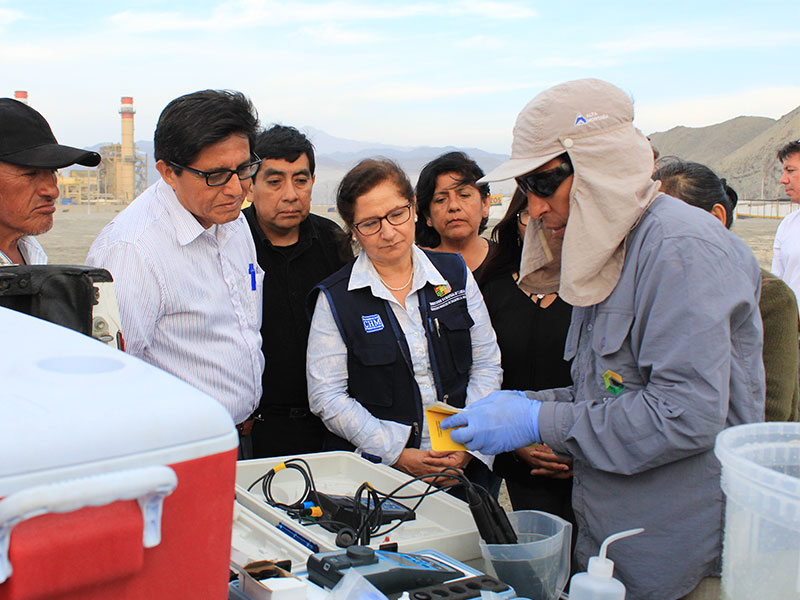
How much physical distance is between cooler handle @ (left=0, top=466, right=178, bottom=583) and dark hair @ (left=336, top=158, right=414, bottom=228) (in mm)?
1894

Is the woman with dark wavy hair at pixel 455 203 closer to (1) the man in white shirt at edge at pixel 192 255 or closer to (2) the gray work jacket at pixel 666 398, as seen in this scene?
(1) the man in white shirt at edge at pixel 192 255

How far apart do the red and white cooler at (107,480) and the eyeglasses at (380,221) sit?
169cm

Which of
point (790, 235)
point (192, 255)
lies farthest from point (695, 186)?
point (790, 235)

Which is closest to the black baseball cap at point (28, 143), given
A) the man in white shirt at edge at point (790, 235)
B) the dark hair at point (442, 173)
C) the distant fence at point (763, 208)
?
the dark hair at point (442, 173)

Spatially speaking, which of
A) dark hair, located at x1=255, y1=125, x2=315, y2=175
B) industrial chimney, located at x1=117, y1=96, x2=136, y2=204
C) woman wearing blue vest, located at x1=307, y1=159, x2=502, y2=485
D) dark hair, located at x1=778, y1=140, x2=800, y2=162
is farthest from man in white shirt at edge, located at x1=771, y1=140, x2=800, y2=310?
industrial chimney, located at x1=117, y1=96, x2=136, y2=204

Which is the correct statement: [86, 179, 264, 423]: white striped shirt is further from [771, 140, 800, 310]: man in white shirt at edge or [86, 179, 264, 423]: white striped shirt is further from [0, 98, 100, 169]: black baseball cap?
[771, 140, 800, 310]: man in white shirt at edge

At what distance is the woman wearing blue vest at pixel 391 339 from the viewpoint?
241 cm

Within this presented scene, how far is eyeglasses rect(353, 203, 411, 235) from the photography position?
99.7 inches

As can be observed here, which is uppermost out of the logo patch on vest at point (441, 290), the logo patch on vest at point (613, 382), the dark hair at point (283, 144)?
the dark hair at point (283, 144)

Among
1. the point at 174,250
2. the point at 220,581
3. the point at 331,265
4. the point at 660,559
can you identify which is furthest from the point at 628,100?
the point at 331,265

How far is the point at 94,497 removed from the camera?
69 centimetres

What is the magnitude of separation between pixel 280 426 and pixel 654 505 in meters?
1.75

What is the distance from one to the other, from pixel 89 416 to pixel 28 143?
1.67 m

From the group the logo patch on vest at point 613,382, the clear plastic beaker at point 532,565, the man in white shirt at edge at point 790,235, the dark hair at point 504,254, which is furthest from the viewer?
the man in white shirt at edge at point 790,235
